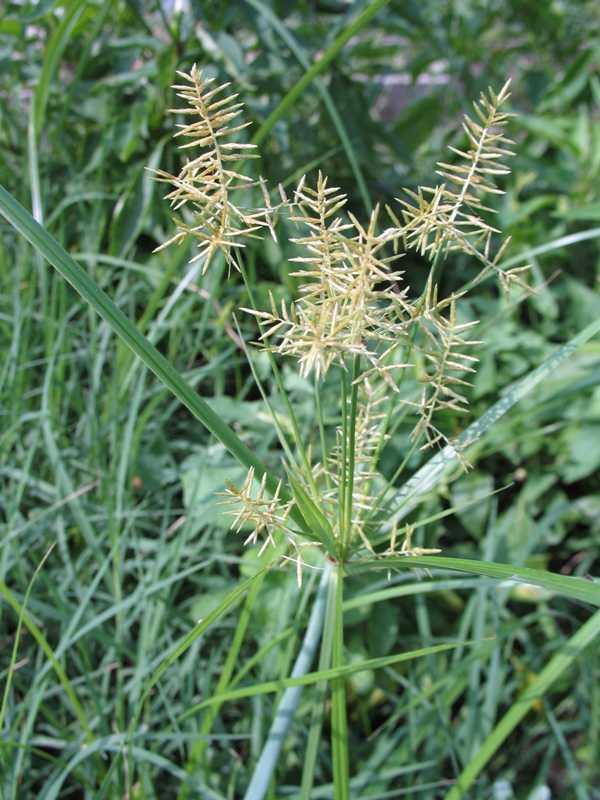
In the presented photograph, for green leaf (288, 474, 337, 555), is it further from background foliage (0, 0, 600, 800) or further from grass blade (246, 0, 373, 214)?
grass blade (246, 0, 373, 214)

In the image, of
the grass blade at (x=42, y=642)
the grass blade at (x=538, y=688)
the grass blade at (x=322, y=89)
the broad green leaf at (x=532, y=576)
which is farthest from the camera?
the grass blade at (x=322, y=89)

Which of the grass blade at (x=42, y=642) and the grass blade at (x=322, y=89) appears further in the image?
the grass blade at (x=322, y=89)

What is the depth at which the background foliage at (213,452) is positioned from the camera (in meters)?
1.04

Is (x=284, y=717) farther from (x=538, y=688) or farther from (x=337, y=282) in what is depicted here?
(x=337, y=282)

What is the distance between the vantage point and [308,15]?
5.47 ft

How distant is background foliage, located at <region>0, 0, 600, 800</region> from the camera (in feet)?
3.42

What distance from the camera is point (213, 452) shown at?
1.18 meters

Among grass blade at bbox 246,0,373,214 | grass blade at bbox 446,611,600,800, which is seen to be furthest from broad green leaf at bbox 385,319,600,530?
grass blade at bbox 246,0,373,214

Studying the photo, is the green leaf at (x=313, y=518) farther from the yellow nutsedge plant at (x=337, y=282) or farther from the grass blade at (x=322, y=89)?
the grass blade at (x=322, y=89)

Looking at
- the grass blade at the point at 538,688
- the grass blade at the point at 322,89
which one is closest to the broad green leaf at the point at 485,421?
the grass blade at the point at 538,688

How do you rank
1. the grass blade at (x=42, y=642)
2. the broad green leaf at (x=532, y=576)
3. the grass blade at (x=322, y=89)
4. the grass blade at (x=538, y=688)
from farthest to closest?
1. the grass blade at (x=322, y=89)
2. the grass blade at (x=42, y=642)
3. the grass blade at (x=538, y=688)
4. the broad green leaf at (x=532, y=576)

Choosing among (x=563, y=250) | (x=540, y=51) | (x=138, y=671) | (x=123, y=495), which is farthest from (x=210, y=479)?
(x=540, y=51)

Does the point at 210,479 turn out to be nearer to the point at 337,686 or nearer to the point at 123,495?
the point at 123,495

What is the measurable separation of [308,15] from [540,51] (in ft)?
2.52
